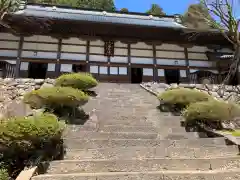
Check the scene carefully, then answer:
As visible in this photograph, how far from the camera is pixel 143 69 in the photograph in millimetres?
17328

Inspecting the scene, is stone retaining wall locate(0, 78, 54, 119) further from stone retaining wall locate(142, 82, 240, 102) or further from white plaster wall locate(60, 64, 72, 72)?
white plaster wall locate(60, 64, 72, 72)

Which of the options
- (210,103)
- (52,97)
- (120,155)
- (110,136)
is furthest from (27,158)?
(210,103)

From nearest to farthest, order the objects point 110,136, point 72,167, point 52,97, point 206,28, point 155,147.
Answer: point 72,167
point 155,147
point 110,136
point 52,97
point 206,28

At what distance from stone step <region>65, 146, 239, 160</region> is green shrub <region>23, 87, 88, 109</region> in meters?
2.25

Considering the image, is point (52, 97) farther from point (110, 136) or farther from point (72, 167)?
point (72, 167)

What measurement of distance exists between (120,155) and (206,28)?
46.5 feet

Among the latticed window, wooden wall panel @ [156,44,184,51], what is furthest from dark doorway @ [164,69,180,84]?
the latticed window

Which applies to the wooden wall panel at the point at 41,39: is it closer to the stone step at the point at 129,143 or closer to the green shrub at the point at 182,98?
the green shrub at the point at 182,98

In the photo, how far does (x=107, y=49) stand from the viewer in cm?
1727

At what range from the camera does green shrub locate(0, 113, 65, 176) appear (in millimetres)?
4359

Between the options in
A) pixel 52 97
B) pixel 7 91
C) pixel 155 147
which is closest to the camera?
pixel 155 147

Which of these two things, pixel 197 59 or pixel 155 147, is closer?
pixel 155 147

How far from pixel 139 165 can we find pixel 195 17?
15147mm

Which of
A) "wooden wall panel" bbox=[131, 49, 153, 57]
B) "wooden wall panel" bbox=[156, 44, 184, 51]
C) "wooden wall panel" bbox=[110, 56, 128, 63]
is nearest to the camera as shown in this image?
"wooden wall panel" bbox=[110, 56, 128, 63]
